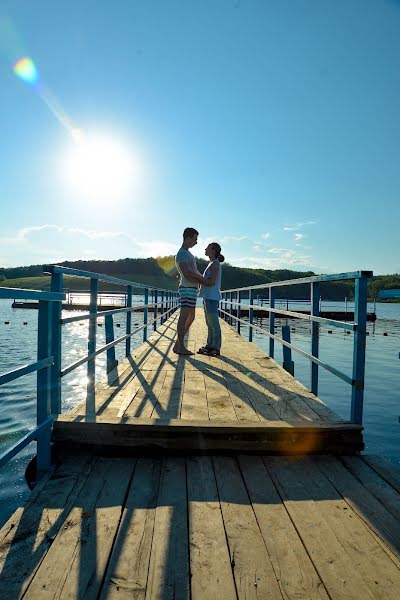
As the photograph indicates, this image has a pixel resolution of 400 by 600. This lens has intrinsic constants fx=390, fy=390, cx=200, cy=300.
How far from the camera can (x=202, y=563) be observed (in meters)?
1.54

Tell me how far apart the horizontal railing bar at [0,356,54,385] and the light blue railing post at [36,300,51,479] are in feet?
0.15

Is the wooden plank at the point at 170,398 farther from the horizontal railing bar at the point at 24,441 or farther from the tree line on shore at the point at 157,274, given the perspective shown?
the tree line on shore at the point at 157,274

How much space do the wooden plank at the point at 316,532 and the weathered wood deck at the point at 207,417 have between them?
22cm

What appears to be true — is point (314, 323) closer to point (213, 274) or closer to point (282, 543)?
point (213, 274)

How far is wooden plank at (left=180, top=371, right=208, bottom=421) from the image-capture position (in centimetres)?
295

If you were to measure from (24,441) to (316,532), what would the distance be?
60.8 inches

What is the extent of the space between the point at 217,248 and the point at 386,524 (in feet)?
14.5

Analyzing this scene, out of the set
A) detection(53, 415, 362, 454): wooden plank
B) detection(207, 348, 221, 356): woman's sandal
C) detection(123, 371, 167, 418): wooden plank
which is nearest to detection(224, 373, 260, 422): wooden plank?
detection(53, 415, 362, 454): wooden plank

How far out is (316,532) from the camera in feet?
5.85

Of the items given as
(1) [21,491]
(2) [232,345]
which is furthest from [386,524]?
(2) [232,345]

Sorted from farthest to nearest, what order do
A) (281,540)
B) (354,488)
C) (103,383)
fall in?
(103,383) → (354,488) → (281,540)

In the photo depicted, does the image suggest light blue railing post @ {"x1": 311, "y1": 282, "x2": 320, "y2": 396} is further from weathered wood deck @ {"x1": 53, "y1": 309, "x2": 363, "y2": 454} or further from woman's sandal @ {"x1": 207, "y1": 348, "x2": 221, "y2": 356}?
woman's sandal @ {"x1": 207, "y1": 348, "x2": 221, "y2": 356}

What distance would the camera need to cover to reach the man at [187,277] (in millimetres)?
5398

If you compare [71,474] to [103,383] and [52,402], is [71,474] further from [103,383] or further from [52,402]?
[103,383]
